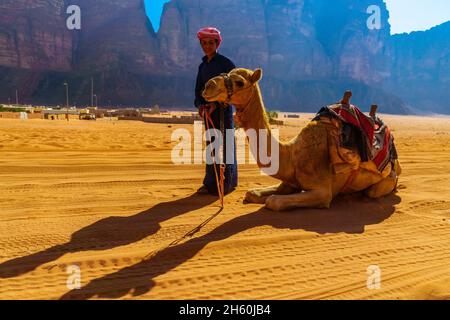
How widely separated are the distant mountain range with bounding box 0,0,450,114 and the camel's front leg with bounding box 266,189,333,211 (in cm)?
9031

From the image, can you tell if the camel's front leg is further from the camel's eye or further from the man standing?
the camel's eye

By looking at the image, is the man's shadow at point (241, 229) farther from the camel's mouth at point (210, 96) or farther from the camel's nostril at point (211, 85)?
the camel's nostril at point (211, 85)

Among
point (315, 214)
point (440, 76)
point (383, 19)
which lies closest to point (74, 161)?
point (315, 214)

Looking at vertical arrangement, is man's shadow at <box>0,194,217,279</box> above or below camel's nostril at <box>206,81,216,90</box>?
below

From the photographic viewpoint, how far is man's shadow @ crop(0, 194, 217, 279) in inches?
119

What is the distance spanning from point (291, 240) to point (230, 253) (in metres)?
0.67

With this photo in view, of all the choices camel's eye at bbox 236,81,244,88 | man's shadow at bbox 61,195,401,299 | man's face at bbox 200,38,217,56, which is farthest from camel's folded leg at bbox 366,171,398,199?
man's face at bbox 200,38,217,56

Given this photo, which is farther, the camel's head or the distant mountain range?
the distant mountain range

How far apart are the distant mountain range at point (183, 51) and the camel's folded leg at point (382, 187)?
90029mm

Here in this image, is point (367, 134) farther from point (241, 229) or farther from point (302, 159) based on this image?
point (241, 229)

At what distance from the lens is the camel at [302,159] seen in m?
4.25

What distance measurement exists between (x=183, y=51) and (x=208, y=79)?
105 metres

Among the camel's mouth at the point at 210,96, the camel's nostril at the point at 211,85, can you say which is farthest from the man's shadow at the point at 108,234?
the camel's nostril at the point at 211,85

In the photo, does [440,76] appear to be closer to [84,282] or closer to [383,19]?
[383,19]
